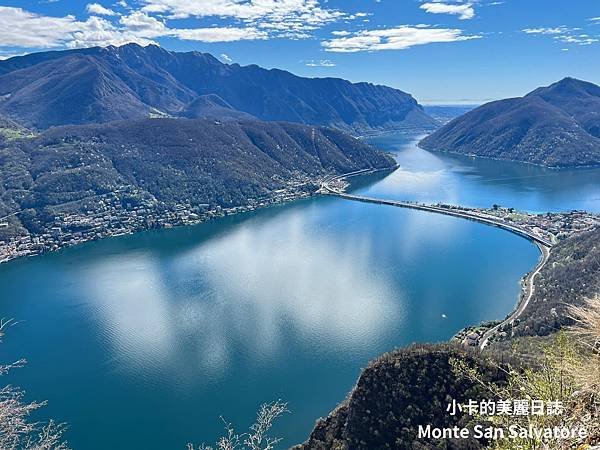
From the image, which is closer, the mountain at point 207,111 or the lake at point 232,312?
the lake at point 232,312

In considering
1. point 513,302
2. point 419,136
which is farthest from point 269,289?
point 419,136

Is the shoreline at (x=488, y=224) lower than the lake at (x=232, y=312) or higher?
higher

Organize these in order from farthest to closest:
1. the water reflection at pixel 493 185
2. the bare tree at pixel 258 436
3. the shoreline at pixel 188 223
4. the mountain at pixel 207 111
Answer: the mountain at pixel 207 111, the water reflection at pixel 493 185, the shoreline at pixel 188 223, the bare tree at pixel 258 436

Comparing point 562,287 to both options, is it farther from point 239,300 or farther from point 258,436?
point 258,436

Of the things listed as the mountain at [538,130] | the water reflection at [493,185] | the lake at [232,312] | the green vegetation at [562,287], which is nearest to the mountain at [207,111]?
the mountain at [538,130]

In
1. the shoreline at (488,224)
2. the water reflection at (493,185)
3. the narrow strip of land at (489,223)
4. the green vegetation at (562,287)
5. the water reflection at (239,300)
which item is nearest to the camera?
the green vegetation at (562,287)

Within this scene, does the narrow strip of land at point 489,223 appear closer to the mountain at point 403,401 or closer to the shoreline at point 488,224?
the shoreline at point 488,224

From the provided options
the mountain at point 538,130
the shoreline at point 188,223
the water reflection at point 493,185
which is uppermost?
the mountain at point 538,130

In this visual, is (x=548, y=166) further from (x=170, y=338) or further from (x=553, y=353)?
(x=553, y=353)
